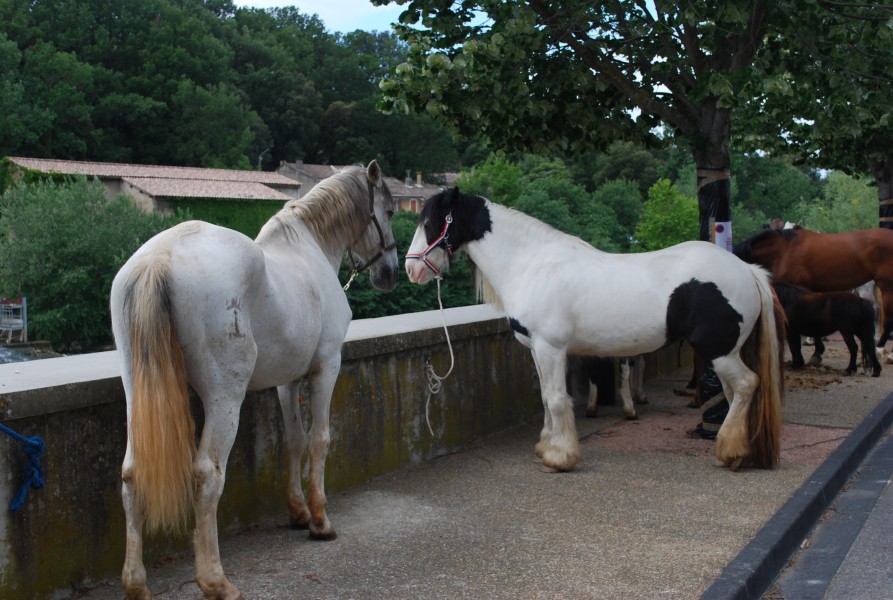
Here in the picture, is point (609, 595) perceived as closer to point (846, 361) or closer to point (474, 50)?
point (474, 50)

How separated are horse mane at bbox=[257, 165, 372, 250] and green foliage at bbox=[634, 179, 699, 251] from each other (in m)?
56.2

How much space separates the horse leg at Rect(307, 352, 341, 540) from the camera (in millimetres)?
4793

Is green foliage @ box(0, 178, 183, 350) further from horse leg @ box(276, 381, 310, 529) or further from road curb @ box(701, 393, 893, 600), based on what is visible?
road curb @ box(701, 393, 893, 600)

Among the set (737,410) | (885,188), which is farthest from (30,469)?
(885,188)

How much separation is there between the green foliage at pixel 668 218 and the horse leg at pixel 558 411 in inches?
2160

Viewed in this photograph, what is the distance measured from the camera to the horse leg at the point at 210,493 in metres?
3.75

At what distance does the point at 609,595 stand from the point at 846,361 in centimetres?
1025

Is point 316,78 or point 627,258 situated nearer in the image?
point 627,258

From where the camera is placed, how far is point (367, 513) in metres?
5.38

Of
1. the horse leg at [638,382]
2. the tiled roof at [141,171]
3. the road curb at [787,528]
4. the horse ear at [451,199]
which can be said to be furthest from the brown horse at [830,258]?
the tiled roof at [141,171]

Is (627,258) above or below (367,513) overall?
above

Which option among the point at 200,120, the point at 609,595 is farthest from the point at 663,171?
the point at 609,595

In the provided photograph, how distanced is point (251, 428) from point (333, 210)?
1.35 meters

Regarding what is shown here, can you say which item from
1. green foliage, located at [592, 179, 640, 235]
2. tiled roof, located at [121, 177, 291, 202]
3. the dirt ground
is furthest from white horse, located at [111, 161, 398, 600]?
green foliage, located at [592, 179, 640, 235]
